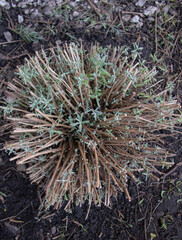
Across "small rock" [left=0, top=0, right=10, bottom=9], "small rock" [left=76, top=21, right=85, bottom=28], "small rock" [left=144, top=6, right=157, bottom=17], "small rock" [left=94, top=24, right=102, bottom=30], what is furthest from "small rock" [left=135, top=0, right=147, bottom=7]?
"small rock" [left=0, top=0, right=10, bottom=9]

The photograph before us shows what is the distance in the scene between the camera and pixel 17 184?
1475 millimetres

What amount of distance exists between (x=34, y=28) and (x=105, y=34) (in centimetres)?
53

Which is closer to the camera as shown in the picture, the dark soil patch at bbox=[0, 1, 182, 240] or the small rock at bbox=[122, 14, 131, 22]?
the dark soil patch at bbox=[0, 1, 182, 240]

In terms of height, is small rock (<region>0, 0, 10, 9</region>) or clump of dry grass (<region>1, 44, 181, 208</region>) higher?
small rock (<region>0, 0, 10, 9</region>)

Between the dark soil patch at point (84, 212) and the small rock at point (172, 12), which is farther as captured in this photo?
the small rock at point (172, 12)

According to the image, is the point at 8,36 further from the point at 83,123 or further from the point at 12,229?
the point at 12,229

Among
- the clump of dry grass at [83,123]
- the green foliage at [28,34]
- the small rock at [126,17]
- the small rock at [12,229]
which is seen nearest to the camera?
the clump of dry grass at [83,123]

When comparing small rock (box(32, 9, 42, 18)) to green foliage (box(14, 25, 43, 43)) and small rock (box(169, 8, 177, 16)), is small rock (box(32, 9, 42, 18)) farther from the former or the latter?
small rock (box(169, 8, 177, 16))

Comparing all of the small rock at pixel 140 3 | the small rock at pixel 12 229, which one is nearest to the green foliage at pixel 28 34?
the small rock at pixel 140 3

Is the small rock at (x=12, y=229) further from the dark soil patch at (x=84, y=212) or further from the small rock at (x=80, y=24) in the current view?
the small rock at (x=80, y=24)

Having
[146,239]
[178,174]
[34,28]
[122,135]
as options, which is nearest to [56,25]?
[34,28]

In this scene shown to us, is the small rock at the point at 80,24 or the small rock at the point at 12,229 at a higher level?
the small rock at the point at 80,24

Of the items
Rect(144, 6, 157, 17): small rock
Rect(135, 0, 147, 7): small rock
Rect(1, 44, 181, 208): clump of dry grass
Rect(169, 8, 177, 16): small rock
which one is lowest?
Rect(1, 44, 181, 208): clump of dry grass

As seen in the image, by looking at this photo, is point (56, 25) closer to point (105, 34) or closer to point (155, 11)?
point (105, 34)
